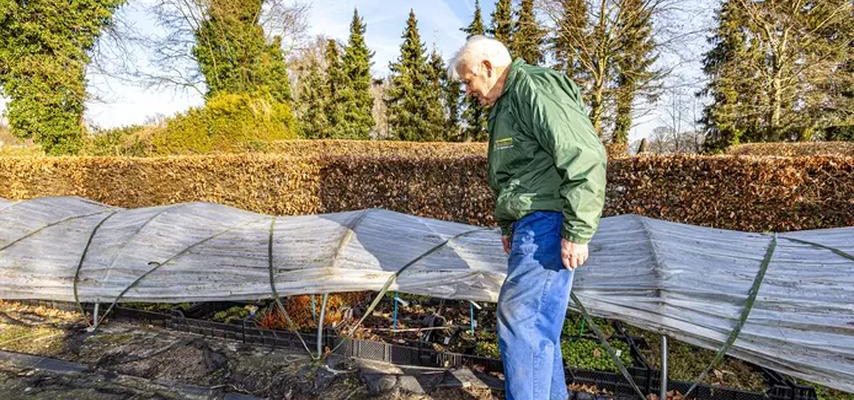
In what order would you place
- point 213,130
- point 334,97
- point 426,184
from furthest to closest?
point 334,97, point 213,130, point 426,184

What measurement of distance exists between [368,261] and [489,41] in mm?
1391

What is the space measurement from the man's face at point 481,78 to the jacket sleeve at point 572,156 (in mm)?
205

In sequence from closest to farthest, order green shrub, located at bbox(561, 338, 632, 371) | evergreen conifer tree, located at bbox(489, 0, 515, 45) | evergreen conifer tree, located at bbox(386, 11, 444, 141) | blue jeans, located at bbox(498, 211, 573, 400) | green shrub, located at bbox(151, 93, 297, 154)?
blue jeans, located at bbox(498, 211, 573, 400)
green shrub, located at bbox(561, 338, 632, 371)
green shrub, located at bbox(151, 93, 297, 154)
evergreen conifer tree, located at bbox(489, 0, 515, 45)
evergreen conifer tree, located at bbox(386, 11, 444, 141)

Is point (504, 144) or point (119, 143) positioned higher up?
point (119, 143)

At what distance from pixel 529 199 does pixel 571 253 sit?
0.26 m

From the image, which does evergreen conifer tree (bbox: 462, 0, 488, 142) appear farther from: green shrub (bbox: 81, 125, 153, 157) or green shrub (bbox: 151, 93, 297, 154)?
green shrub (bbox: 81, 125, 153, 157)

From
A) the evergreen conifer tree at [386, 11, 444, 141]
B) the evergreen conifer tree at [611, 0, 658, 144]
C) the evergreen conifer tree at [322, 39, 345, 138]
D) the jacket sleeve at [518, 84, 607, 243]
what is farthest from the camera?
the evergreen conifer tree at [322, 39, 345, 138]

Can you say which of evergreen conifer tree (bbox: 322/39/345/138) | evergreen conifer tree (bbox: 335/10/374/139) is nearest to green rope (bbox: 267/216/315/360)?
evergreen conifer tree (bbox: 322/39/345/138)

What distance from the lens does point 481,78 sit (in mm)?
1644

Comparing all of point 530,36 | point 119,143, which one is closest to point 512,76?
point 530,36

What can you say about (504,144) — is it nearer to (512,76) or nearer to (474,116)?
(512,76)

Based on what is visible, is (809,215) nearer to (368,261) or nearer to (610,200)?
(610,200)

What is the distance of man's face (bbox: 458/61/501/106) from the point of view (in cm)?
163

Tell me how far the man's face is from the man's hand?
663 mm
